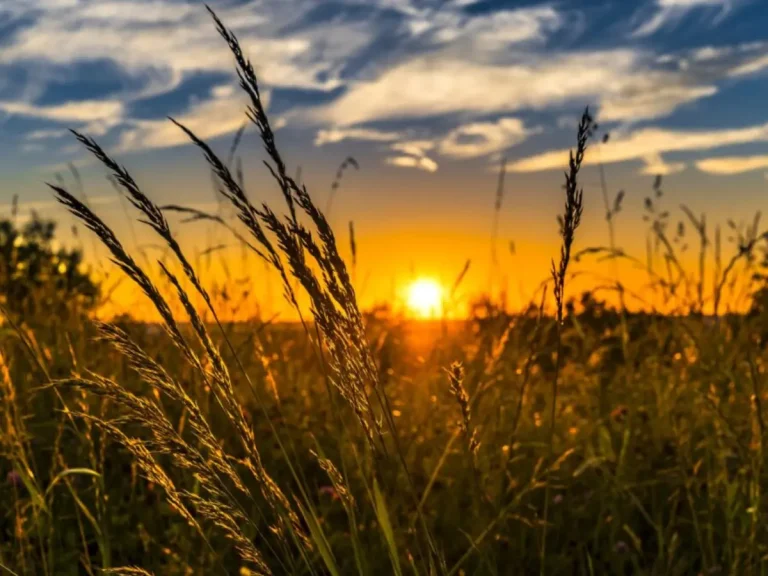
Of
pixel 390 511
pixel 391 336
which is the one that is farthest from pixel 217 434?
pixel 391 336

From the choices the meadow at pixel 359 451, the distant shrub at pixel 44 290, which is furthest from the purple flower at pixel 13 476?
the distant shrub at pixel 44 290

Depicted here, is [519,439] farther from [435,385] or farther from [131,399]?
[131,399]

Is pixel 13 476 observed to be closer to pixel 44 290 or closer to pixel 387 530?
pixel 387 530

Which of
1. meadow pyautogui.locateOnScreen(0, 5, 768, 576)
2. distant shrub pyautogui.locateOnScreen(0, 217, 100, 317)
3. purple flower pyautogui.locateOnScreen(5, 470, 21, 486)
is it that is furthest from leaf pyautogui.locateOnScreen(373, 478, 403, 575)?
A: distant shrub pyautogui.locateOnScreen(0, 217, 100, 317)

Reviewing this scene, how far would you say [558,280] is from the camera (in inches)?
55.4

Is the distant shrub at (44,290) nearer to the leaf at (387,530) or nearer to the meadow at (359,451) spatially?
the meadow at (359,451)

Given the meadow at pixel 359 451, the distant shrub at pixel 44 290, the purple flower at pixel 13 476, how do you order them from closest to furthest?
Answer: the meadow at pixel 359 451
the purple flower at pixel 13 476
the distant shrub at pixel 44 290

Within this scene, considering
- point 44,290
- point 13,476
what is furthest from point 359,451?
point 44,290

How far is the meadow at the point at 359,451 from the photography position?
135 cm

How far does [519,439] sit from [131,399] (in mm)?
2414

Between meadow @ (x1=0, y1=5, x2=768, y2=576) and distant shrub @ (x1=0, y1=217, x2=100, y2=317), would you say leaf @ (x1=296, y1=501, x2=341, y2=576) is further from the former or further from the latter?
distant shrub @ (x1=0, y1=217, x2=100, y2=317)

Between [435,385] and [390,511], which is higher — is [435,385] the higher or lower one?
the higher one

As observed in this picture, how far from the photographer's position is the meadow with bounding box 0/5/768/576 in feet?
4.44

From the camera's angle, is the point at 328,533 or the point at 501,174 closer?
the point at 328,533
